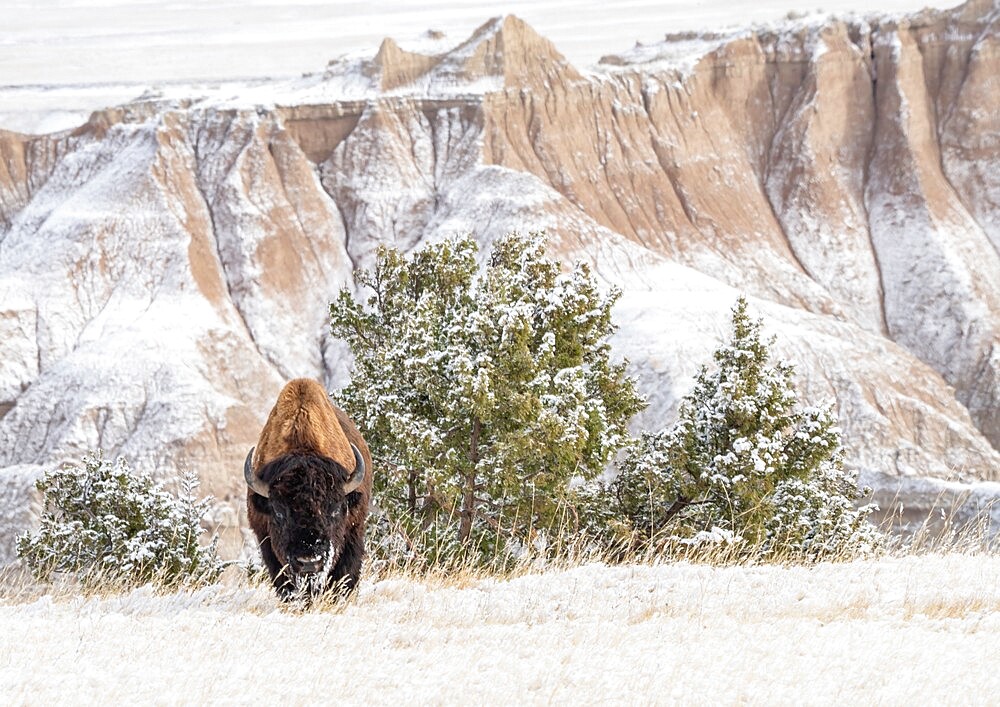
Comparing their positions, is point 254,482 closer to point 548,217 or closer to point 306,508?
point 306,508

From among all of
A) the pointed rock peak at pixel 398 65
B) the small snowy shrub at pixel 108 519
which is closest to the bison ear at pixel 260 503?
the small snowy shrub at pixel 108 519

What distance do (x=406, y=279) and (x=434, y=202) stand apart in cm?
6522

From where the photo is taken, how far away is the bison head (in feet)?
30.6

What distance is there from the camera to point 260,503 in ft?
32.9

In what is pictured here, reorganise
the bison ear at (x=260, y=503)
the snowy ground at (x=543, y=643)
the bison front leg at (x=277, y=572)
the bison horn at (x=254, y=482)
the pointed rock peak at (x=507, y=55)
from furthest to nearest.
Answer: the pointed rock peak at (x=507, y=55) < the bison ear at (x=260, y=503) < the bison horn at (x=254, y=482) < the bison front leg at (x=277, y=572) < the snowy ground at (x=543, y=643)

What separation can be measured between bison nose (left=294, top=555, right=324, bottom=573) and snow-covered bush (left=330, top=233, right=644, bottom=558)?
741cm

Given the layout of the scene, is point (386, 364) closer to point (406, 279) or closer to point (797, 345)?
point (406, 279)

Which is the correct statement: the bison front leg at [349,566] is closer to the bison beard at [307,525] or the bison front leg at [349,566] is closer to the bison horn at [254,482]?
the bison beard at [307,525]

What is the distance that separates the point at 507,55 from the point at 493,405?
79.5 metres

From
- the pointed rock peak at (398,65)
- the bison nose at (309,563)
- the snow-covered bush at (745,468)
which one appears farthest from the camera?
the pointed rock peak at (398,65)

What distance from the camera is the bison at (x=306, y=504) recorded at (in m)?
9.35

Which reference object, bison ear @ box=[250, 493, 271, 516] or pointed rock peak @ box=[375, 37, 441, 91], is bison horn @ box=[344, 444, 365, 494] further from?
pointed rock peak @ box=[375, 37, 441, 91]

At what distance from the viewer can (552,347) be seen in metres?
18.8

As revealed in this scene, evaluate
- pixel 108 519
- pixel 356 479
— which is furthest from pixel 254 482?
pixel 108 519
